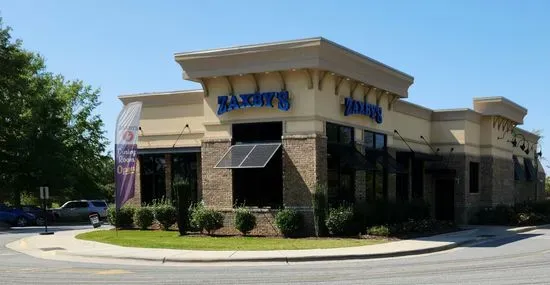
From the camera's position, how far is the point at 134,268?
1543 centimetres

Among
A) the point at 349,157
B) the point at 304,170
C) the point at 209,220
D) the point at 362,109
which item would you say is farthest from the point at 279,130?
the point at 209,220

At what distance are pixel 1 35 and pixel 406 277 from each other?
39303 mm

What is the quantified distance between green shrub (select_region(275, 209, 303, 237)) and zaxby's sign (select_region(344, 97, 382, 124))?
4.88 metres

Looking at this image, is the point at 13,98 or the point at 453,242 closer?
the point at 453,242

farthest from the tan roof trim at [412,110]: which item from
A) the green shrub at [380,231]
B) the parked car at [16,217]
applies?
the parked car at [16,217]

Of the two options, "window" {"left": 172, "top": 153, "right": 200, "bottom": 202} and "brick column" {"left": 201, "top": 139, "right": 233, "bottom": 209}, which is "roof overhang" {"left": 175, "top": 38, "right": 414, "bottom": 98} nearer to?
"brick column" {"left": 201, "top": 139, "right": 233, "bottom": 209}

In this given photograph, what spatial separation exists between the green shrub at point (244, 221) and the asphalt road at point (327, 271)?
6919 mm

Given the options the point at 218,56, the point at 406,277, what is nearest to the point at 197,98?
the point at 218,56

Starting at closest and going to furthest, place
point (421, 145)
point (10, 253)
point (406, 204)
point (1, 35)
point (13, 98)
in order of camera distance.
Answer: point (10, 253) < point (406, 204) < point (421, 145) < point (1, 35) < point (13, 98)

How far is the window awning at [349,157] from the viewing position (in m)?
24.0

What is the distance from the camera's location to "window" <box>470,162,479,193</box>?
3441 centimetres

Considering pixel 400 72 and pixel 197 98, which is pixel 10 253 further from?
pixel 400 72

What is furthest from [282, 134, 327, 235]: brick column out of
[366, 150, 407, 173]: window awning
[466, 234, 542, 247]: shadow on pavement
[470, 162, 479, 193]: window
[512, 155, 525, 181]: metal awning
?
[512, 155, 525, 181]: metal awning

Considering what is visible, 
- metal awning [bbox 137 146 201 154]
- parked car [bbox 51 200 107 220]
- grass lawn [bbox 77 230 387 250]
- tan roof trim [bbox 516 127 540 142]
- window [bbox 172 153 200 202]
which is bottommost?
parked car [bbox 51 200 107 220]
